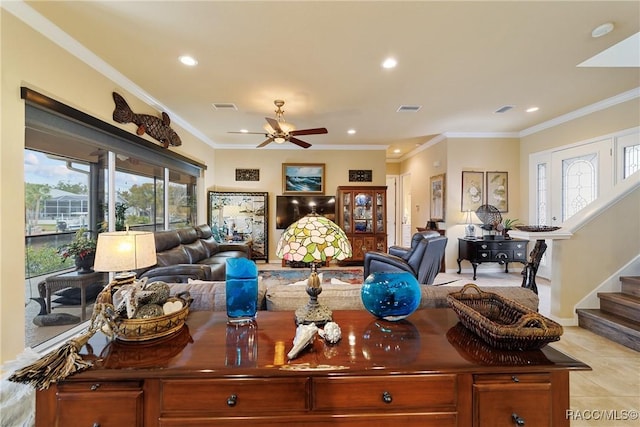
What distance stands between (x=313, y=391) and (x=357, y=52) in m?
2.74

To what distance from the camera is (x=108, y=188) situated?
3.08 meters

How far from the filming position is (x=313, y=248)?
1256mm

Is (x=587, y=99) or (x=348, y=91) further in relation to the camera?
(x=587, y=99)

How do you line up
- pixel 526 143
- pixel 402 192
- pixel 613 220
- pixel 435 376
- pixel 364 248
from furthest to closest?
pixel 402 192 < pixel 364 248 < pixel 526 143 < pixel 613 220 < pixel 435 376

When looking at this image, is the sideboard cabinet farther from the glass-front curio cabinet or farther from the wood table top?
the wood table top

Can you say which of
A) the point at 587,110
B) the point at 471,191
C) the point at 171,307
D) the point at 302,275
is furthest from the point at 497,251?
the point at 171,307

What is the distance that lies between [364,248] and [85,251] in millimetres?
4749

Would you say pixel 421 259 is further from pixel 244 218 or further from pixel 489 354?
pixel 244 218

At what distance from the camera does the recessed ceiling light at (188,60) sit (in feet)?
8.75

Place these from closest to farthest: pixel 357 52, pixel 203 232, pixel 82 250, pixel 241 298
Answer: pixel 241 298, pixel 357 52, pixel 82 250, pixel 203 232

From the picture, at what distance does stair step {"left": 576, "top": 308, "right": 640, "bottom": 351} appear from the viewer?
2454mm

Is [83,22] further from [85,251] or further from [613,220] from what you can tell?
[613,220]

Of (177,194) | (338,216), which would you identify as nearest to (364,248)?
(338,216)

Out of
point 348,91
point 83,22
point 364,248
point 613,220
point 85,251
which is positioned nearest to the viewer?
point 83,22
